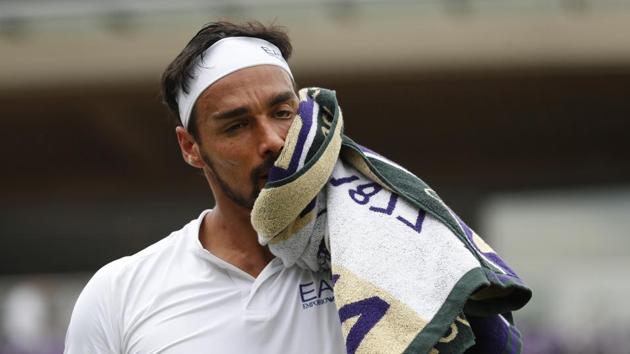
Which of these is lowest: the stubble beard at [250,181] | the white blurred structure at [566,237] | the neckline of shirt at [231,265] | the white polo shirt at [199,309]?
the white blurred structure at [566,237]

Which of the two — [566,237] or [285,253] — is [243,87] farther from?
[566,237]

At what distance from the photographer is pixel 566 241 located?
638 inches

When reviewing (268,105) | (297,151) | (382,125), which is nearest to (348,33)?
(382,125)

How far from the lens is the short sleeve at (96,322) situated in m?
2.78

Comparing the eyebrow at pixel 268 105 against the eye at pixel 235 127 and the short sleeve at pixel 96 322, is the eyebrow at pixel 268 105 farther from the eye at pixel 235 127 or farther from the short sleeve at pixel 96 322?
the short sleeve at pixel 96 322

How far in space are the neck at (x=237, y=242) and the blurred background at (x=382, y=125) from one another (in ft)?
27.5

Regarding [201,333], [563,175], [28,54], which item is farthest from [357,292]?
[563,175]

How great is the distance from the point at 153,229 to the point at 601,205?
18.8 ft

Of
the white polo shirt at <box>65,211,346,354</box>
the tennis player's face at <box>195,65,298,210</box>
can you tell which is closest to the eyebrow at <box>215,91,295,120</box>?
the tennis player's face at <box>195,65,298,210</box>

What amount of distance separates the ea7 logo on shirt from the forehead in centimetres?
43

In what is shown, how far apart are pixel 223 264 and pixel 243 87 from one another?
16.1 inches

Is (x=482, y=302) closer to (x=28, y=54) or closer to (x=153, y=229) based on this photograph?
(x=28, y=54)

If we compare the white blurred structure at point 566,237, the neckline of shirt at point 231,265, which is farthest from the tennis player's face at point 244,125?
the white blurred structure at point 566,237

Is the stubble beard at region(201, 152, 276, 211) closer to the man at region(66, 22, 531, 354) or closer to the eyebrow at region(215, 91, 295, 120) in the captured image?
the man at region(66, 22, 531, 354)
